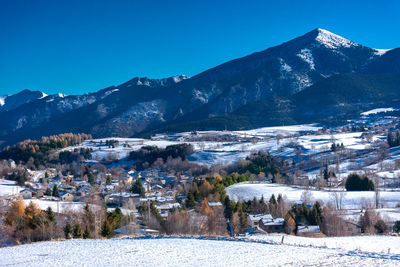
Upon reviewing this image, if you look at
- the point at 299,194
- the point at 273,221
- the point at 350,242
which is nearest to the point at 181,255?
the point at 350,242

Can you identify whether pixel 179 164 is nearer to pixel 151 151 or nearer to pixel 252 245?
pixel 151 151

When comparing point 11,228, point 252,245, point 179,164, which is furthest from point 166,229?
point 179,164

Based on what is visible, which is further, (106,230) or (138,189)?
(138,189)

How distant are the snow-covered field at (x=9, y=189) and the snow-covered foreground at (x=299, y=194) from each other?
37.2m

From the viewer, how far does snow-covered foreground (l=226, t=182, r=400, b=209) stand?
52.5 metres

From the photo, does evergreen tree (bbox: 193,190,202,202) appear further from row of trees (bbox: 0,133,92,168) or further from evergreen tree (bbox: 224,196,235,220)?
row of trees (bbox: 0,133,92,168)

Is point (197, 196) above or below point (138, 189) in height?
below

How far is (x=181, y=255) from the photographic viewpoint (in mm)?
17688

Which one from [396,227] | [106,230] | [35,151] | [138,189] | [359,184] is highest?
[35,151]

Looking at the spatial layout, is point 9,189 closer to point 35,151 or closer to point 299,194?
point 299,194

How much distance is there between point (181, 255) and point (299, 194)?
44.6 m

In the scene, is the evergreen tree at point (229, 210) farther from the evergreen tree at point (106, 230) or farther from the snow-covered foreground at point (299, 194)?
the evergreen tree at point (106, 230)

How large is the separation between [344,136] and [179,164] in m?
67.5

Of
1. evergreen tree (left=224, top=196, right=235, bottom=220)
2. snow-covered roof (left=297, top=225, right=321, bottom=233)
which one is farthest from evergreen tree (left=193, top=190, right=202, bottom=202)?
snow-covered roof (left=297, top=225, right=321, bottom=233)
